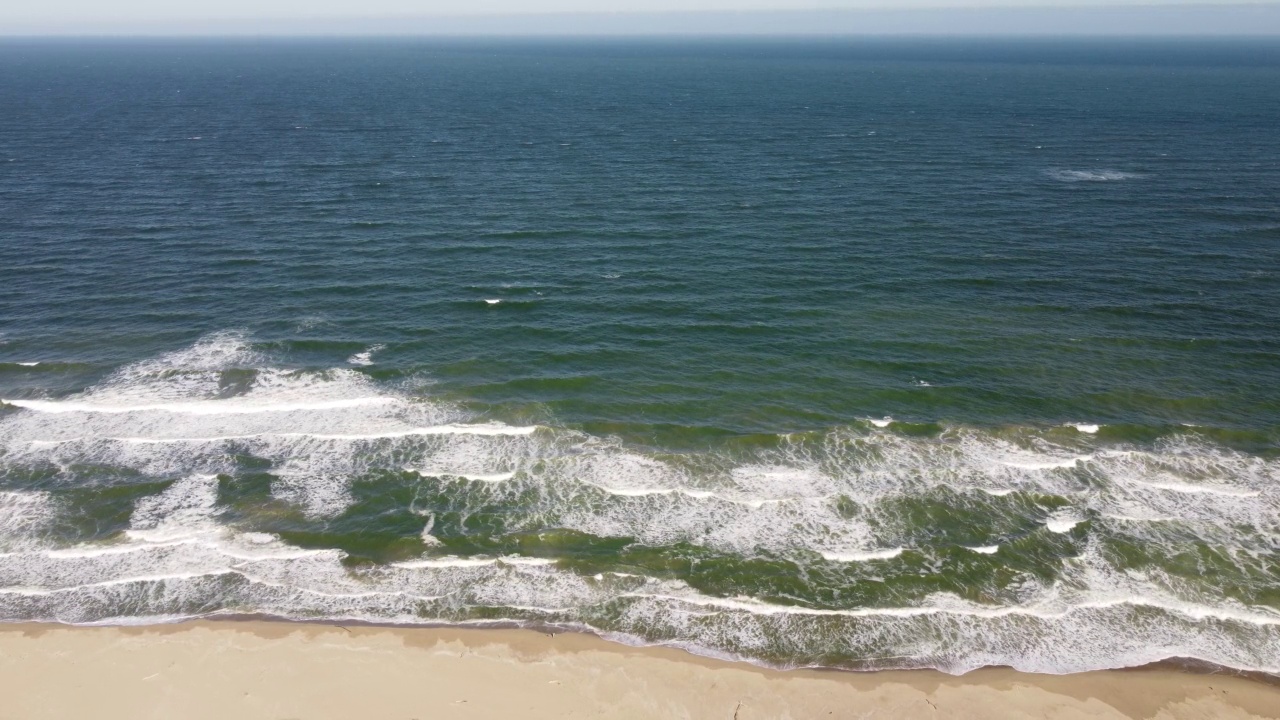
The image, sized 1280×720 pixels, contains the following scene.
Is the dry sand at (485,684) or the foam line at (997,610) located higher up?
the foam line at (997,610)

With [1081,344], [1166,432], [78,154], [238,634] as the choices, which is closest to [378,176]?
[78,154]

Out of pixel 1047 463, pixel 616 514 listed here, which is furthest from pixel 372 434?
pixel 1047 463

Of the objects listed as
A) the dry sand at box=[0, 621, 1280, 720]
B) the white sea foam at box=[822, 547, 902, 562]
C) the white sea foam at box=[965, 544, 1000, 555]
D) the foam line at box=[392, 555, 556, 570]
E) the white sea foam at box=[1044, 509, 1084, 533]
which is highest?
the white sea foam at box=[1044, 509, 1084, 533]

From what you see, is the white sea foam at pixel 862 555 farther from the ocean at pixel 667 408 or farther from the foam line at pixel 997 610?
the foam line at pixel 997 610

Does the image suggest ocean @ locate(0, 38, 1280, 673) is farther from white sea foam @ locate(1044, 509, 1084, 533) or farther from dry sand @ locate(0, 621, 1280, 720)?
dry sand @ locate(0, 621, 1280, 720)

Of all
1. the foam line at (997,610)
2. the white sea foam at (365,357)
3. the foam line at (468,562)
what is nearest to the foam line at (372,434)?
the white sea foam at (365,357)

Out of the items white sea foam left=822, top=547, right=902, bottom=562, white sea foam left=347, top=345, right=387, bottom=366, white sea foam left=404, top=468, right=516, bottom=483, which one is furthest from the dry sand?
white sea foam left=347, top=345, right=387, bottom=366
